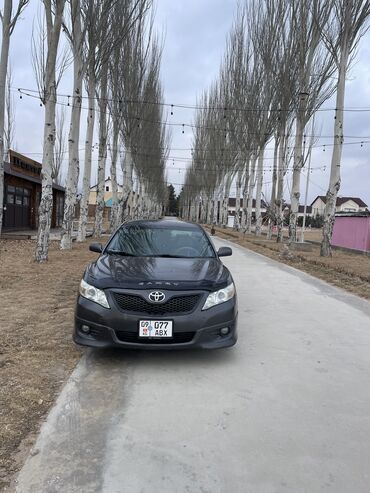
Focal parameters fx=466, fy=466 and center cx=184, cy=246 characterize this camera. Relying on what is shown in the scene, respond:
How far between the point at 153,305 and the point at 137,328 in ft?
0.89

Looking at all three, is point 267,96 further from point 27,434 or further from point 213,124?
point 27,434

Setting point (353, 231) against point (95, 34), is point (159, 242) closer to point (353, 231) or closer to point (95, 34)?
point (95, 34)

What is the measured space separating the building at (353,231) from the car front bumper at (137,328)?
1926 centimetres

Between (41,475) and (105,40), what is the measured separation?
50.1 ft

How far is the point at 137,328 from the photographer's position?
456cm

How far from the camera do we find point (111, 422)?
3477mm

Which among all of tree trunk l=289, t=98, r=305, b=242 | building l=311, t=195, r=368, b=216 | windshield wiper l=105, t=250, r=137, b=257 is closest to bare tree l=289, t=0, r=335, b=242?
tree trunk l=289, t=98, r=305, b=242

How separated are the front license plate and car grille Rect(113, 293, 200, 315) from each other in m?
0.11

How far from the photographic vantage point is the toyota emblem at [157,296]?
181 inches

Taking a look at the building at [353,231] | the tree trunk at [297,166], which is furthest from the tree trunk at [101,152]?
the building at [353,231]

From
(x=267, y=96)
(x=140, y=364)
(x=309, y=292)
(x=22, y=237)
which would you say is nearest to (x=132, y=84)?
(x=267, y=96)

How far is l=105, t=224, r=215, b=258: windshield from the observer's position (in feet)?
20.0

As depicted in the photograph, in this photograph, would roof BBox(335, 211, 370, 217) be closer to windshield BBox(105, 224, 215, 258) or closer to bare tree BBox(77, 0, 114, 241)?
bare tree BBox(77, 0, 114, 241)

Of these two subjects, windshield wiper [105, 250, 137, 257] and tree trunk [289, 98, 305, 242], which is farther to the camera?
tree trunk [289, 98, 305, 242]
